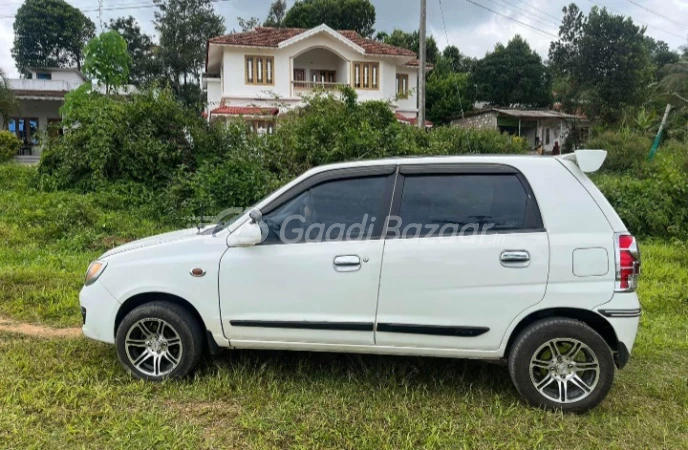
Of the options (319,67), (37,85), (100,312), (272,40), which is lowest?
(100,312)

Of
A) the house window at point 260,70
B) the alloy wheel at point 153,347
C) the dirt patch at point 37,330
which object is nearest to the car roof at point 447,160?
the alloy wheel at point 153,347

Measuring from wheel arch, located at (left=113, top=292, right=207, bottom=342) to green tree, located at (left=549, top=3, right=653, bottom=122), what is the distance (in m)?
34.5

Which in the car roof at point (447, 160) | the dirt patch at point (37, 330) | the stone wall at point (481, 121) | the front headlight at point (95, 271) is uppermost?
the stone wall at point (481, 121)

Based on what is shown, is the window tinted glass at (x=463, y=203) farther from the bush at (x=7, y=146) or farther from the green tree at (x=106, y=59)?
the bush at (x=7, y=146)

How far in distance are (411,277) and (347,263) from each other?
A: 0.44 m

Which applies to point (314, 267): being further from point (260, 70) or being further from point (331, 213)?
point (260, 70)

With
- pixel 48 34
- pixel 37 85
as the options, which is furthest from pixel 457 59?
pixel 48 34

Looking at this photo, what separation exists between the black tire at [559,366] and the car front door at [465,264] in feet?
0.60

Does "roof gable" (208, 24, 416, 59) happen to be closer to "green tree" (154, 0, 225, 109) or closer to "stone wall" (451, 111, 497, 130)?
"stone wall" (451, 111, 497, 130)

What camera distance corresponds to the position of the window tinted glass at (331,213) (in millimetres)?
3529

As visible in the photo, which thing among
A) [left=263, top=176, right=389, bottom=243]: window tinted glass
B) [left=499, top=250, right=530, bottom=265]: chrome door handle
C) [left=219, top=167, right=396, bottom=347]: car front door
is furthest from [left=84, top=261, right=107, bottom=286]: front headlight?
[left=499, top=250, right=530, bottom=265]: chrome door handle

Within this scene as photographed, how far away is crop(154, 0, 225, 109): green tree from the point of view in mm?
37750

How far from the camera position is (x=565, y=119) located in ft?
107

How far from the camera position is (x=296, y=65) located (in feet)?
93.6
